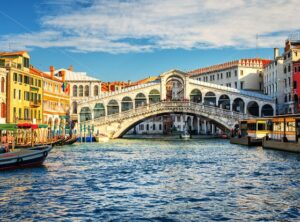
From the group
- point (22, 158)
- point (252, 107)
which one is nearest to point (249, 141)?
point (252, 107)

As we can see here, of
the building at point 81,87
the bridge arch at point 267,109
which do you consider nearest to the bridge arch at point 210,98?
the bridge arch at point 267,109

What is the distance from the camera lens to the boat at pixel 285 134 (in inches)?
1157

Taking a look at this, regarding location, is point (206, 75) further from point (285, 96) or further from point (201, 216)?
point (201, 216)

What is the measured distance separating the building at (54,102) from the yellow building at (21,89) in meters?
1.48

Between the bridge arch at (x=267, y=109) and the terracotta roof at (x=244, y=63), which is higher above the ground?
the terracotta roof at (x=244, y=63)

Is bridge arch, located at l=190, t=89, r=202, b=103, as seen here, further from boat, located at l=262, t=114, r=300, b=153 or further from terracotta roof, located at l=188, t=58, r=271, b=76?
boat, located at l=262, t=114, r=300, b=153

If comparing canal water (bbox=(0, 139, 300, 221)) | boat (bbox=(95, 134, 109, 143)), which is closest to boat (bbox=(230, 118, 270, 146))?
boat (bbox=(95, 134, 109, 143))

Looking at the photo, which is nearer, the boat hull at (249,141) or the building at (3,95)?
the building at (3,95)

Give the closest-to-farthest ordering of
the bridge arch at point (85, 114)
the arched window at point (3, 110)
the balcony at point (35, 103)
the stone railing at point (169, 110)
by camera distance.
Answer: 1. the arched window at point (3, 110)
2. the balcony at point (35, 103)
3. the stone railing at point (169, 110)
4. the bridge arch at point (85, 114)

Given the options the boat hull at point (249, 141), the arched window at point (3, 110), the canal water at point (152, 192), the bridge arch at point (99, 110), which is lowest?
the canal water at point (152, 192)

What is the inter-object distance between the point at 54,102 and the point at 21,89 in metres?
9.54

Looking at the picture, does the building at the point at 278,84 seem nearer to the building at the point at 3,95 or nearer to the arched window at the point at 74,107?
the arched window at the point at 74,107

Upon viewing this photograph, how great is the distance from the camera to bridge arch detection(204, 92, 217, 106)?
53938 mm

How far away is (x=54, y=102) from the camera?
161 feet
